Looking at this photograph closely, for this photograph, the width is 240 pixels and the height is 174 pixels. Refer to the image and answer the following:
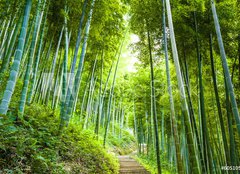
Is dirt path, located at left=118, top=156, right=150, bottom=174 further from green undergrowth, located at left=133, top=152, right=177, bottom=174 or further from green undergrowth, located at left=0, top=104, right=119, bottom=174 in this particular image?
green undergrowth, located at left=0, top=104, right=119, bottom=174

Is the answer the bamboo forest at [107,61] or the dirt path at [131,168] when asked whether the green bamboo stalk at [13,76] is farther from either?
the dirt path at [131,168]

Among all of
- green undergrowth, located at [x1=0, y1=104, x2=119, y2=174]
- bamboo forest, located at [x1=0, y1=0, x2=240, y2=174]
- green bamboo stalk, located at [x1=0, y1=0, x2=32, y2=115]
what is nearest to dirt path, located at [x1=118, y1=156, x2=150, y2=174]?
bamboo forest, located at [x1=0, y1=0, x2=240, y2=174]

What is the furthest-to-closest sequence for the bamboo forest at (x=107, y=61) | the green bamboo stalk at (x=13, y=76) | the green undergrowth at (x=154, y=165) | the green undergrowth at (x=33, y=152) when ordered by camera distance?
1. the green undergrowth at (x=154, y=165)
2. the bamboo forest at (x=107, y=61)
3. the green bamboo stalk at (x=13, y=76)
4. the green undergrowth at (x=33, y=152)

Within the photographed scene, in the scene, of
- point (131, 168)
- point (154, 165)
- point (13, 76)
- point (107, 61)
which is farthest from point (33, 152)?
point (154, 165)

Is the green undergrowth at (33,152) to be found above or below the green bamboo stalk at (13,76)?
below

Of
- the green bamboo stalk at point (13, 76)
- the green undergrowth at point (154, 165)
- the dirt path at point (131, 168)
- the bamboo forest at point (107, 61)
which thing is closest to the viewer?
the green bamboo stalk at point (13, 76)

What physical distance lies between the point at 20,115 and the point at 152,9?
3625 millimetres

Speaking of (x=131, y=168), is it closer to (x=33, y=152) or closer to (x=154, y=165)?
(x=154, y=165)

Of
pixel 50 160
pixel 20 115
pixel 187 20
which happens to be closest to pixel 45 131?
pixel 20 115

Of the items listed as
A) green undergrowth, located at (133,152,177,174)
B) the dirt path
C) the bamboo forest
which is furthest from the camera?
green undergrowth, located at (133,152,177,174)

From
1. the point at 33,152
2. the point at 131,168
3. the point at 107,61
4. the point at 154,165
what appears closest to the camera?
the point at 33,152

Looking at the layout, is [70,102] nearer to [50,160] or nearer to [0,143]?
[50,160]

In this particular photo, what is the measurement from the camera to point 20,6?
3361 mm

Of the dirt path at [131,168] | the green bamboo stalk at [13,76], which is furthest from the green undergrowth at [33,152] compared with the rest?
the dirt path at [131,168]
